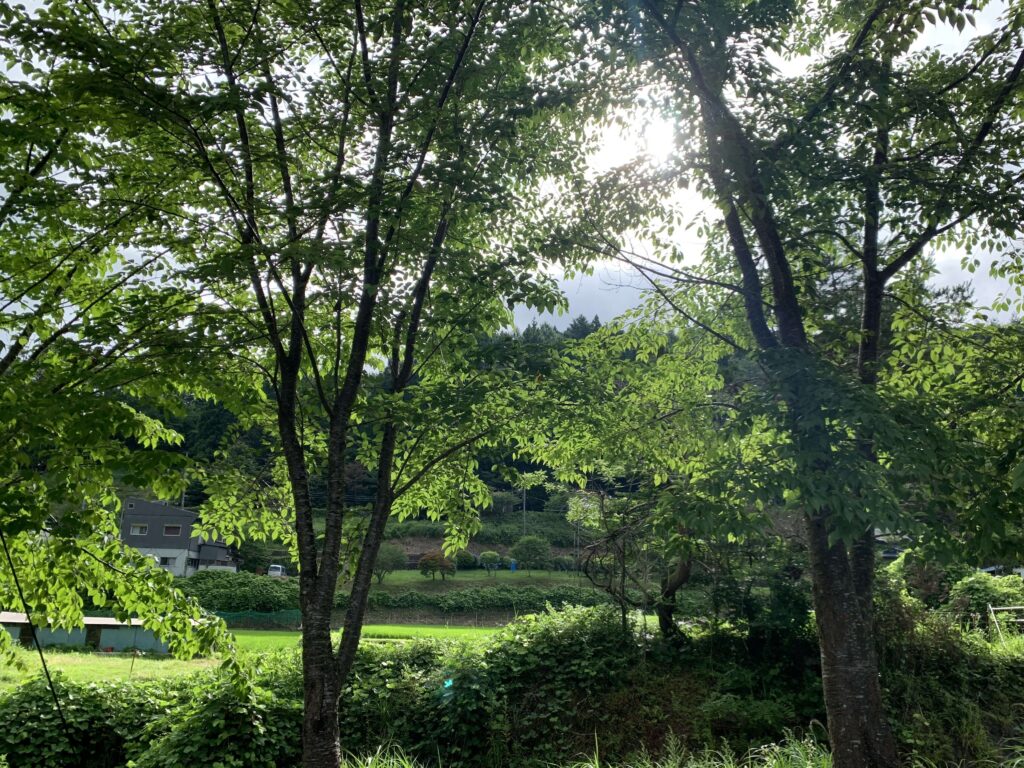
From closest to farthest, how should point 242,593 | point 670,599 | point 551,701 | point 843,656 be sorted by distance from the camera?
point 843,656 → point 551,701 → point 670,599 → point 242,593

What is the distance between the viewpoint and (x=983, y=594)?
1198cm

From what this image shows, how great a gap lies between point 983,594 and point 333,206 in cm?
1304

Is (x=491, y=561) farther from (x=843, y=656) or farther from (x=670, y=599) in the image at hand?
(x=843, y=656)

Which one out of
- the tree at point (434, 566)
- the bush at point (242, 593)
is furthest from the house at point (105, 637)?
the tree at point (434, 566)

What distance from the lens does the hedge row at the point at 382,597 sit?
2811cm

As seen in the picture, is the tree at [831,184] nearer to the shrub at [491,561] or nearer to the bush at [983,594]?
the bush at [983,594]

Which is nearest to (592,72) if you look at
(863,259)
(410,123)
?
(410,123)

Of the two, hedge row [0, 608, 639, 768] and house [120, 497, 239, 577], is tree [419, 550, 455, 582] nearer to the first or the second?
house [120, 497, 239, 577]

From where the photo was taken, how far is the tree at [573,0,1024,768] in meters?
4.41

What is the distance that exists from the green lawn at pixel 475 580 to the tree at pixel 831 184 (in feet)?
102

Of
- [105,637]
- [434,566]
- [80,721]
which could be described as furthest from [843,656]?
→ [434,566]

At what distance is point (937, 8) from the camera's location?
5.23 meters

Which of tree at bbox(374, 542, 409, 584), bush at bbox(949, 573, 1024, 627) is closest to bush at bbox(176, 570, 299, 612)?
tree at bbox(374, 542, 409, 584)

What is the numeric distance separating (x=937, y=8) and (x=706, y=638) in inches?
323
